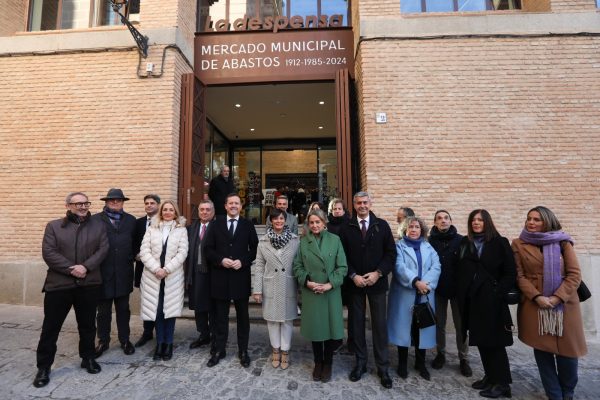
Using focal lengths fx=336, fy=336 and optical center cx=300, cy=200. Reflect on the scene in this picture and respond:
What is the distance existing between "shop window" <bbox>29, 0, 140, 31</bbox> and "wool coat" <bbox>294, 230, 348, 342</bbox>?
695 centimetres

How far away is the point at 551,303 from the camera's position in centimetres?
305

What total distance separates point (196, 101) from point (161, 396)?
5.62 m

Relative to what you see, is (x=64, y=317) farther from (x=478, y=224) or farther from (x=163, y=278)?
(x=478, y=224)

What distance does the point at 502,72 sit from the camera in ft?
20.5

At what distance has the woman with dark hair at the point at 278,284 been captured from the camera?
149 inches

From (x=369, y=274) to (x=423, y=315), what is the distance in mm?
725

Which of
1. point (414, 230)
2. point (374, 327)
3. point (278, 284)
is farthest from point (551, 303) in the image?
point (278, 284)

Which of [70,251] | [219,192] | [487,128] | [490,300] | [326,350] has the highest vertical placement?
[487,128]

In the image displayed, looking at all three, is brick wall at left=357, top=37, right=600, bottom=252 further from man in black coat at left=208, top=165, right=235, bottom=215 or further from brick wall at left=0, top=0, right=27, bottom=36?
brick wall at left=0, top=0, right=27, bottom=36

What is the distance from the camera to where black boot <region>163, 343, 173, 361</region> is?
4.05m

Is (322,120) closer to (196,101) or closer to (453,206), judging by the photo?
(196,101)

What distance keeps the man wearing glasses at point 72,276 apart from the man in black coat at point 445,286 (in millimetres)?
3857

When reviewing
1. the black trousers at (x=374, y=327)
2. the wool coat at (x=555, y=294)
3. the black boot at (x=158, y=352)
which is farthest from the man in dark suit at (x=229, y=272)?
the wool coat at (x=555, y=294)

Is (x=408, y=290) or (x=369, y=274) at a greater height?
(x=369, y=274)
